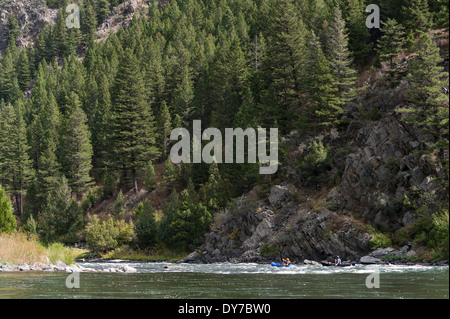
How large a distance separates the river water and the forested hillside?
17.3 feet

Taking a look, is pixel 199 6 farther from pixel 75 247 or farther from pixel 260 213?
pixel 260 213

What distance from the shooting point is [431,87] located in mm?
38312

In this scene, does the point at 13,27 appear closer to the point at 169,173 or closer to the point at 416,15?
the point at 169,173

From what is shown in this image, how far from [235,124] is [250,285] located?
37.8 metres

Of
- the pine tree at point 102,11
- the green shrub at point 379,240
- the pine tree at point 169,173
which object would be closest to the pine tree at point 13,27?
the pine tree at point 102,11

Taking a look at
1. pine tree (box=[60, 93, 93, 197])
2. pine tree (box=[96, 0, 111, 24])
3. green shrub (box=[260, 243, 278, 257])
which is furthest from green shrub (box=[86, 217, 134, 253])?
pine tree (box=[96, 0, 111, 24])

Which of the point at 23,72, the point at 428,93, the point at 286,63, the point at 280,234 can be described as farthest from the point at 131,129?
the point at 23,72

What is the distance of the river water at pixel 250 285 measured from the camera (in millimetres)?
21578

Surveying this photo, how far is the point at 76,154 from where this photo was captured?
77688 mm

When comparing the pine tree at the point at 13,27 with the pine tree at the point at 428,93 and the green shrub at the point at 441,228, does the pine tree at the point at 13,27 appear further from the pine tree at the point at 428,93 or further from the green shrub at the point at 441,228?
the green shrub at the point at 441,228

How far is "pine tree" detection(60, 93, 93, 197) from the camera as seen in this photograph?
78.0 metres

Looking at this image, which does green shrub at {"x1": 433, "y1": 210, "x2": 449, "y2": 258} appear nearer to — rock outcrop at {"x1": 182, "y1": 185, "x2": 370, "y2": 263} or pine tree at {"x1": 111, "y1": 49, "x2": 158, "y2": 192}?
rock outcrop at {"x1": 182, "y1": 185, "x2": 370, "y2": 263}

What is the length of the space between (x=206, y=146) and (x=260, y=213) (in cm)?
1803

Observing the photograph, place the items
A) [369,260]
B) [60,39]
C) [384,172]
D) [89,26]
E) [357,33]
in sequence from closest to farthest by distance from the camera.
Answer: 1. [369,260]
2. [384,172]
3. [357,33]
4. [60,39]
5. [89,26]
